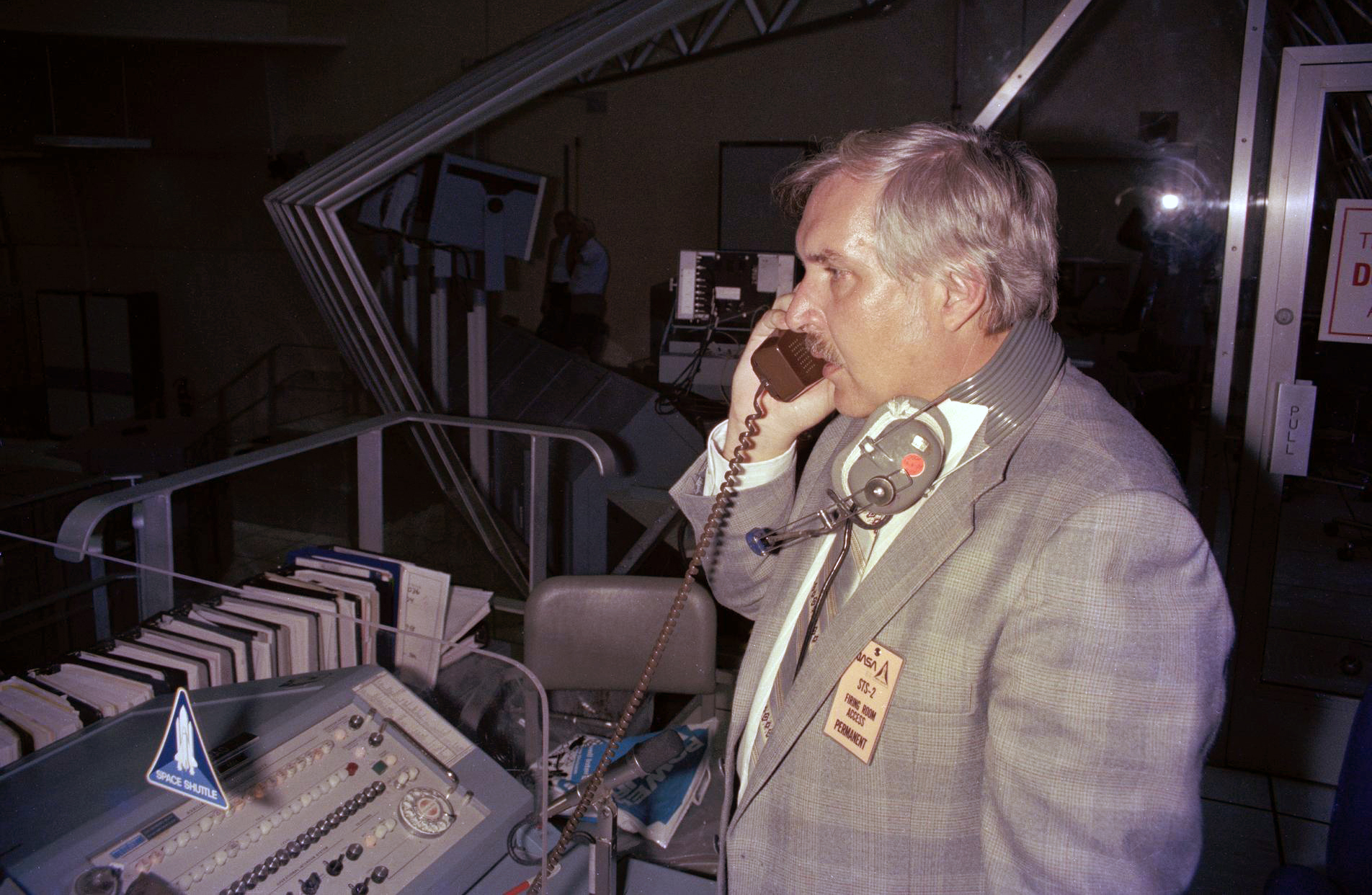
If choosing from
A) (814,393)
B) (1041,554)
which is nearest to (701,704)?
(814,393)

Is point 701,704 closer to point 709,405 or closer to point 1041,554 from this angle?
point 1041,554

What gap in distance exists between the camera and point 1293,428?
249cm

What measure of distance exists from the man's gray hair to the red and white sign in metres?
2.05

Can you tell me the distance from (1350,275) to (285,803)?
2.77 metres

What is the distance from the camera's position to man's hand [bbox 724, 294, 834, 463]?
1.15 m

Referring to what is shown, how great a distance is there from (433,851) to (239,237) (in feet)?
26.8

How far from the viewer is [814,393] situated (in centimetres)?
115

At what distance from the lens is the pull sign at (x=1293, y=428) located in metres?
2.47

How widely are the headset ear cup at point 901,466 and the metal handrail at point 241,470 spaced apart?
0.71m

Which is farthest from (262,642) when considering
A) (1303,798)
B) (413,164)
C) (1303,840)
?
(413,164)

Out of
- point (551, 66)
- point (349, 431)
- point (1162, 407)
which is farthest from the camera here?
point (551, 66)

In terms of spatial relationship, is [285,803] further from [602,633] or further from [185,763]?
[602,633]

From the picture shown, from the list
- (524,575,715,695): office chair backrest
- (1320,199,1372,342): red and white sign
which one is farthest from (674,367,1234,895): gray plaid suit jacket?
(1320,199,1372,342): red and white sign

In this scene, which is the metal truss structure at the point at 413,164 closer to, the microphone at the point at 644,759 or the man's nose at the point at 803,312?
the man's nose at the point at 803,312
